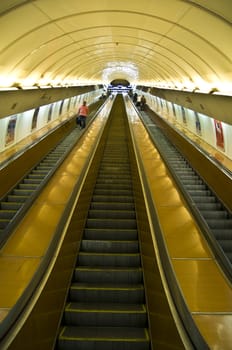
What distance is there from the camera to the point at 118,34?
9.80 m

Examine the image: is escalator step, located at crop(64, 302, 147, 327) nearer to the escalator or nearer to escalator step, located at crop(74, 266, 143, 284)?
the escalator

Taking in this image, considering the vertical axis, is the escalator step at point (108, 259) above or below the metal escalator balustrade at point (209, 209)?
below

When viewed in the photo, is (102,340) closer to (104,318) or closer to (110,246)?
(104,318)

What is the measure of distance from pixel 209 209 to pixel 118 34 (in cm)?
538

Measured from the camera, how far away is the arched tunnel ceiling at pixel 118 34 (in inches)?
237

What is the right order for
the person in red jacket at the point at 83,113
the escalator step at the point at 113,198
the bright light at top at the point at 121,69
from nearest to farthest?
1. the escalator step at the point at 113,198
2. the person in red jacket at the point at 83,113
3. the bright light at top at the point at 121,69

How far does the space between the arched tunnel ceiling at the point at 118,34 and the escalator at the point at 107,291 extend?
3.89 m

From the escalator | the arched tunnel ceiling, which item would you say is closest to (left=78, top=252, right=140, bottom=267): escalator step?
the escalator

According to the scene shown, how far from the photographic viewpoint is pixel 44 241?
575 centimetres

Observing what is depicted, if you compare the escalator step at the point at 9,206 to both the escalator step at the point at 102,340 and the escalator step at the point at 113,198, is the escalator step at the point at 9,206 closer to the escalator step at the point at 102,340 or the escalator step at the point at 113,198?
the escalator step at the point at 113,198

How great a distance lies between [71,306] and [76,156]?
7.78 metres

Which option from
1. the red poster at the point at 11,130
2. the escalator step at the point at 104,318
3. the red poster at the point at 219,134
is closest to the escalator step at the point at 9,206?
the escalator step at the point at 104,318

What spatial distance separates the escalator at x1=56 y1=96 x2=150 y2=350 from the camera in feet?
13.9

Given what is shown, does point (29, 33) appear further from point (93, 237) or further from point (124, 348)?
point (124, 348)
